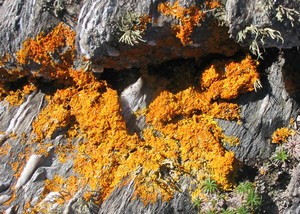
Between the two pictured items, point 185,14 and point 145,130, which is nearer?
point 185,14

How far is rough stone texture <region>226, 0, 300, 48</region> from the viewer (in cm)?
547

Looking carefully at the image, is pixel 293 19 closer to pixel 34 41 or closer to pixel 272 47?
pixel 272 47

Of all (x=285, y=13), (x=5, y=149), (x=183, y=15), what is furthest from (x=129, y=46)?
(x=5, y=149)

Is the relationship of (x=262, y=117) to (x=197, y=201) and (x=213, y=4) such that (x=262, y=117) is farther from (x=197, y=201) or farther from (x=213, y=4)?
(x=213, y=4)

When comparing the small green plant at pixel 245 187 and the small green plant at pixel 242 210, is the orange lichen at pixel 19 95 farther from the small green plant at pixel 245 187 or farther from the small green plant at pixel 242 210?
the small green plant at pixel 242 210

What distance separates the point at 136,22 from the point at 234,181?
231 centimetres

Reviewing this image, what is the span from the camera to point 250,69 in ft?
20.3

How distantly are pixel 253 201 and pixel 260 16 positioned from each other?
7.30 ft

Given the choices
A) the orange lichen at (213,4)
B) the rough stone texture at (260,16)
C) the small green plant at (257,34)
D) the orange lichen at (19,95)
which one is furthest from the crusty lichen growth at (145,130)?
the orange lichen at (213,4)

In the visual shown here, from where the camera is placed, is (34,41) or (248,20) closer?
(248,20)

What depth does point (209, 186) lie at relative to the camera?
6.08 m

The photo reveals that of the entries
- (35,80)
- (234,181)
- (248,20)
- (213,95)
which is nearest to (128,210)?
(234,181)

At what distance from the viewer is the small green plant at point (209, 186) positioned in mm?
6078

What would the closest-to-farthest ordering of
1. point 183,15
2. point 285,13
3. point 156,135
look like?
point 285,13, point 183,15, point 156,135
